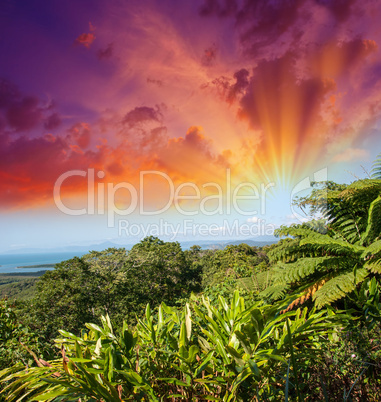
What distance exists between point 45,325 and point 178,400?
1065cm

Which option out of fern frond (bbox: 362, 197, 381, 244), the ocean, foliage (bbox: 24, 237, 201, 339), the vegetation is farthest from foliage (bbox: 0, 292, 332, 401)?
the ocean

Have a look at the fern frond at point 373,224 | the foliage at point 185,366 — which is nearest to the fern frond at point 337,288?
the fern frond at point 373,224

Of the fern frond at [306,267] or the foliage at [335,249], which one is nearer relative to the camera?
the foliage at [335,249]

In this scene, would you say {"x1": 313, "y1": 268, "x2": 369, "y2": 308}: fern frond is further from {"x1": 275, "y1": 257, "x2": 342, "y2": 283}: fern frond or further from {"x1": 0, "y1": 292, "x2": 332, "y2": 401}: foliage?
{"x1": 0, "y1": 292, "x2": 332, "y2": 401}: foliage

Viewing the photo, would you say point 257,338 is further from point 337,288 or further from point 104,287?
point 104,287

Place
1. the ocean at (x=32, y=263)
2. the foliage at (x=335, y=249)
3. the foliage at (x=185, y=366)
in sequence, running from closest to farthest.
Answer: the foliage at (x=185, y=366) < the foliage at (x=335, y=249) < the ocean at (x=32, y=263)

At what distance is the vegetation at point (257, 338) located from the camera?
33.0 inches

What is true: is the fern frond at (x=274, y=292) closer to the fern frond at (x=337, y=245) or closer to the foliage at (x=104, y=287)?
the fern frond at (x=337, y=245)

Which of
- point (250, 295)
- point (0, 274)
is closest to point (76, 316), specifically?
point (250, 295)

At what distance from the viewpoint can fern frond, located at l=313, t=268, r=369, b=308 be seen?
2363mm

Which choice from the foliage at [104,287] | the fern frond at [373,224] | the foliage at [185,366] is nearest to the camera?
the foliage at [185,366]

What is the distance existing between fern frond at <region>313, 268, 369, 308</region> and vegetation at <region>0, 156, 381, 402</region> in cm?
1

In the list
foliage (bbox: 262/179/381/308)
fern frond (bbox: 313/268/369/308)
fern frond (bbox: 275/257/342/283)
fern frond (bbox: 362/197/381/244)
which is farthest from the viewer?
fern frond (bbox: 362/197/381/244)

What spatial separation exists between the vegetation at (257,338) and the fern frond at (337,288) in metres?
0.01
